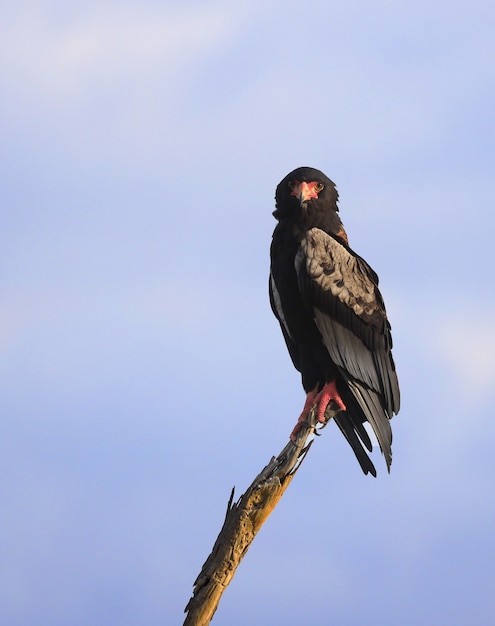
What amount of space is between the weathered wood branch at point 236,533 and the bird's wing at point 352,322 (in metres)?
1.04

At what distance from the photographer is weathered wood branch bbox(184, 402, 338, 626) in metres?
8.61

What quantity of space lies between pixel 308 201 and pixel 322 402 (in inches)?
84.2

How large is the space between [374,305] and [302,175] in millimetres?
1599

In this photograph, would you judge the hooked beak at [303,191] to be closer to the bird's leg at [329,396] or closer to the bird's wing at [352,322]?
the bird's wing at [352,322]

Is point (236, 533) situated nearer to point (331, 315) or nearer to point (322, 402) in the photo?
point (322, 402)

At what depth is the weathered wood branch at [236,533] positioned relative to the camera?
8.61 m

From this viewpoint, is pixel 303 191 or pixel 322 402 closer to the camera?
pixel 322 402

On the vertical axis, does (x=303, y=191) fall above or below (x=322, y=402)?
above

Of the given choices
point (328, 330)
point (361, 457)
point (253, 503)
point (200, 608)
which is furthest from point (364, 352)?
point (200, 608)

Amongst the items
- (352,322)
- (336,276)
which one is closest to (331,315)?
(352,322)

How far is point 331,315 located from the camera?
31.0ft

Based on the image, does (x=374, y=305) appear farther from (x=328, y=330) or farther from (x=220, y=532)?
(x=220, y=532)

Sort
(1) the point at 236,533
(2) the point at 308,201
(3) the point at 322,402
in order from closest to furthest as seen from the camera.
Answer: (1) the point at 236,533 < (3) the point at 322,402 < (2) the point at 308,201

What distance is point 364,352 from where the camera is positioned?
958 cm
